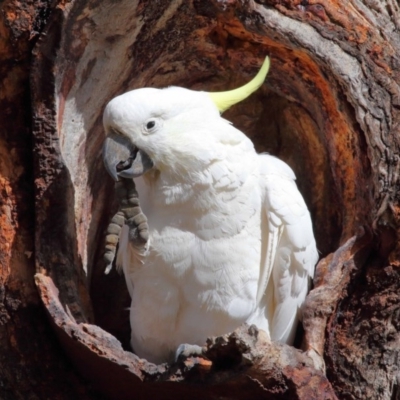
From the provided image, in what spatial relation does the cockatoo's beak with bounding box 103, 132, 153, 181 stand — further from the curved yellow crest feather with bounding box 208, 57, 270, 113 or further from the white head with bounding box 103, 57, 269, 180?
the curved yellow crest feather with bounding box 208, 57, 270, 113

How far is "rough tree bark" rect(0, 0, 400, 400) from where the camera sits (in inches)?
129

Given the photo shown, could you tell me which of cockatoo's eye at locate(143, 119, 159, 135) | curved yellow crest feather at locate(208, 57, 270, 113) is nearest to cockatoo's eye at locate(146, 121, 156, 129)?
cockatoo's eye at locate(143, 119, 159, 135)

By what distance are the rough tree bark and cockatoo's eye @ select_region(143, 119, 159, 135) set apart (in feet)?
1.24

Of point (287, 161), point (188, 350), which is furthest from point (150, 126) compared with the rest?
point (287, 161)

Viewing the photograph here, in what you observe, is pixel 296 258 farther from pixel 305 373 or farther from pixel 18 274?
pixel 18 274

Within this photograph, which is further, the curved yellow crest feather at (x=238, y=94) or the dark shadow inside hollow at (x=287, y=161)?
the dark shadow inside hollow at (x=287, y=161)

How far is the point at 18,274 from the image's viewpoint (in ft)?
11.1

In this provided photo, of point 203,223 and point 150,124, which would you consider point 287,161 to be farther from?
point 150,124

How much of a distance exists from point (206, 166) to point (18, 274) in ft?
2.90

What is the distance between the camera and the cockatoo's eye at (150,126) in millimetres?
3256

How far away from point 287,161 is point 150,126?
1353 millimetres

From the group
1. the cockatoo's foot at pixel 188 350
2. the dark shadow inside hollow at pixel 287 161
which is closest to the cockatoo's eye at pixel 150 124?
the dark shadow inside hollow at pixel 287 161

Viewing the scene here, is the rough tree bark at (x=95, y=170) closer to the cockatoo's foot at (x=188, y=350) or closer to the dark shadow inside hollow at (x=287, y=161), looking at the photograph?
the cockatoo's foot at (x=188, y=350)

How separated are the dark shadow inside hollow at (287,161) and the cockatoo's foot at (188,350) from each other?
67 cm
